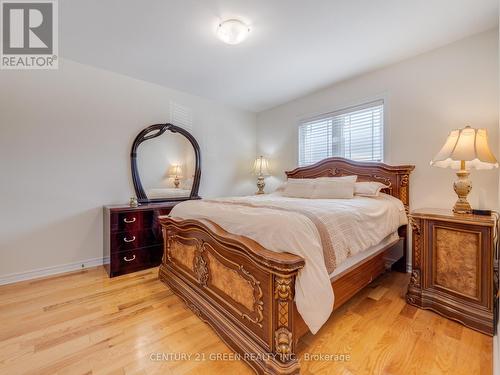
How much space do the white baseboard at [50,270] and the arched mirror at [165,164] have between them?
0.91 m

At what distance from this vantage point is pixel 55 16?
6.46 ft

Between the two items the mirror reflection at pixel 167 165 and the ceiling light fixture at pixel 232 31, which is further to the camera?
the mirror reflection at pixel 167 165

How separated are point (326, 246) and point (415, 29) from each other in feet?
7.43

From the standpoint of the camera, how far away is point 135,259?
8.84 ft

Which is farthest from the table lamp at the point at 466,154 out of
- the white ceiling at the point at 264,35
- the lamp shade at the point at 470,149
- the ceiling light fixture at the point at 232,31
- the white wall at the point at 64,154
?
the white wall at the point at 64,154

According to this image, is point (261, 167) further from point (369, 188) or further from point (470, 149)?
point (470, 149)

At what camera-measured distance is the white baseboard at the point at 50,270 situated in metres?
2.38

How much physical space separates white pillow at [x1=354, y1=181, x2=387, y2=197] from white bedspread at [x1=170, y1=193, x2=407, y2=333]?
0.45 metres

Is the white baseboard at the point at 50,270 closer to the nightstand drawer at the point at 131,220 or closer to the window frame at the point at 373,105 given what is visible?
the nightstand drawer at the point at 131,220

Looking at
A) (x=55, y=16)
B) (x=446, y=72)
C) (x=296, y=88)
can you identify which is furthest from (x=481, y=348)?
(x=55, y=16)

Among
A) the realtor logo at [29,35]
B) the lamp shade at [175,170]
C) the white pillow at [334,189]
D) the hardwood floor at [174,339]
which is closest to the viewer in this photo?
the hardwood floor at [174,339]

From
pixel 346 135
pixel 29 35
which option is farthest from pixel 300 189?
pixel 29 35

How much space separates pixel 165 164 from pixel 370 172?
2.84m

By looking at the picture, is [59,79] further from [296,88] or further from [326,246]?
[326,246]
